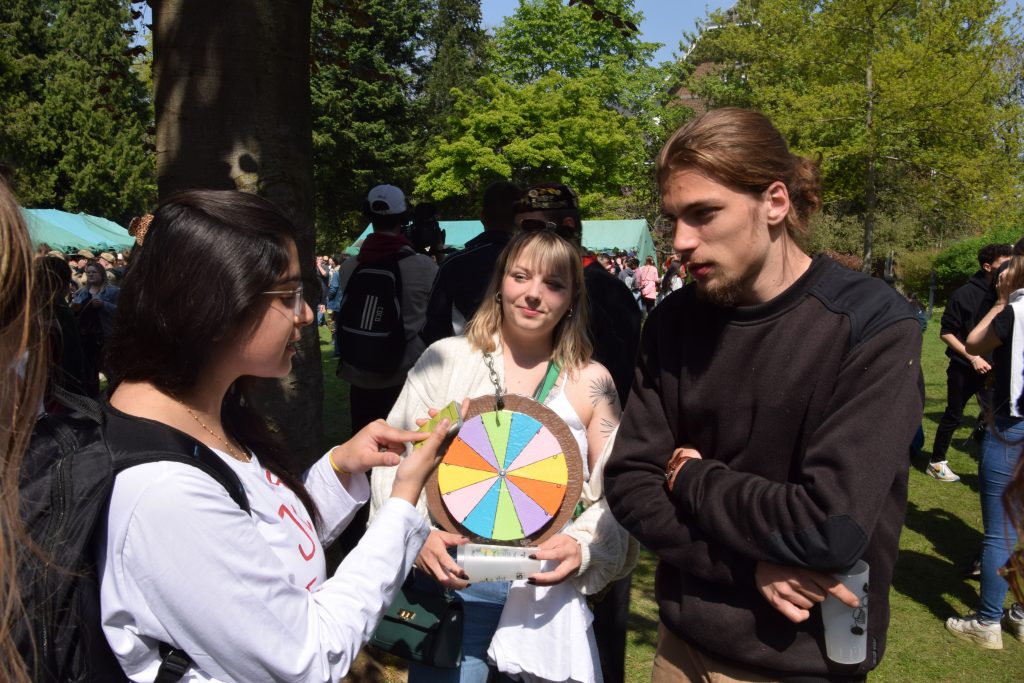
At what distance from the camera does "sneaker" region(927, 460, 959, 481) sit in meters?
7.12

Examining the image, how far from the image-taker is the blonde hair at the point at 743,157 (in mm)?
1856

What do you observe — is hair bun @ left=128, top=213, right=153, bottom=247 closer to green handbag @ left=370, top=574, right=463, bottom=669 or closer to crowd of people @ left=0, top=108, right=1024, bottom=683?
crowd of people @ left=0, top=108, right=1024, bottom=683

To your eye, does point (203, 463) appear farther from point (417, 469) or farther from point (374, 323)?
point (374, 323)

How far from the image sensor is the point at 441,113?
44.8 m

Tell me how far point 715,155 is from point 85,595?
5.23 feet

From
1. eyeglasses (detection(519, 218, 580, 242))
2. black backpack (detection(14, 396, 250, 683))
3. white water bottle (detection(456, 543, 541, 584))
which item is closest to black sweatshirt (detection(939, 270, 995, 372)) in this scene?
eyeglasses (detection(519, 218, 580, 242))

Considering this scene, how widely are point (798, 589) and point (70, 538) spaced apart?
1444 mm

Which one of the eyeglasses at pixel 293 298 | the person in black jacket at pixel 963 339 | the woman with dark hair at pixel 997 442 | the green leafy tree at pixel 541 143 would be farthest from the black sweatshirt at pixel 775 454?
the green leafy tree at pixel 541 143

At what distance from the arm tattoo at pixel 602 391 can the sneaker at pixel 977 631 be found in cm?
311

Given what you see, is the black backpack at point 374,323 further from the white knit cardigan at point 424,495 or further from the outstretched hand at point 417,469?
the outstretched hand at point 417,469

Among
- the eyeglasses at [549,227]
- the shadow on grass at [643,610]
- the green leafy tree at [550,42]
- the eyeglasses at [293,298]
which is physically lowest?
the shadow on grass at [643,610]

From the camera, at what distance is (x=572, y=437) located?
2.38 m

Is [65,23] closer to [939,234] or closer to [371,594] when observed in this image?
[939,234]

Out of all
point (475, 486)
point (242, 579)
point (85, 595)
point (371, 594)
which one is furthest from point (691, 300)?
point (85, 595)
